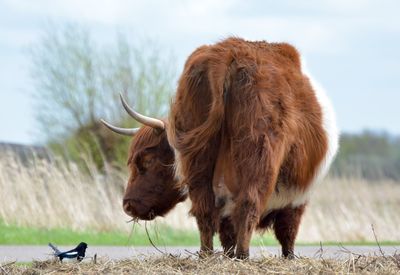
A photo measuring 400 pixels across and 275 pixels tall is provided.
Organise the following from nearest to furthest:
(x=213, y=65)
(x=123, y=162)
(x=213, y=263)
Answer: (x=213, y=263)
(x=213, y=65)
(x=123, y=162)

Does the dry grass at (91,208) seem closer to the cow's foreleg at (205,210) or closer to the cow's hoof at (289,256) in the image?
the cow's hoof at (289,256)

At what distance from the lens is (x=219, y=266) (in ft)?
22.6

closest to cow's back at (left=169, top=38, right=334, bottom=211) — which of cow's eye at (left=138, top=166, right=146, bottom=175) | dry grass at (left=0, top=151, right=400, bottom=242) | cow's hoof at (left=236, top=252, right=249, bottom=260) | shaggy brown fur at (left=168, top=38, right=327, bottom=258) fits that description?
shaggy brown fur at (left=168, top=38, right=327, bottom=258)

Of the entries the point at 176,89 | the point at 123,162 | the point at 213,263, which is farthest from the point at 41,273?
the point at 123,162

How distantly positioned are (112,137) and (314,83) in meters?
16.7

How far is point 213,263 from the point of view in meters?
7.08

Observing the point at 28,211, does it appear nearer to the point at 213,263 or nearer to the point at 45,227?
the point at 45,227

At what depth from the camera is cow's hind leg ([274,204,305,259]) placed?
859cm

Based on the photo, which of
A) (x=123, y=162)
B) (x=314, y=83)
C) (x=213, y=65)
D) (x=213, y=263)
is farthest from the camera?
(x=123, y=162)

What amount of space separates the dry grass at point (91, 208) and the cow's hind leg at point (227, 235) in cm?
1011

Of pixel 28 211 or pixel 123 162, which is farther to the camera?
pixel 123 162

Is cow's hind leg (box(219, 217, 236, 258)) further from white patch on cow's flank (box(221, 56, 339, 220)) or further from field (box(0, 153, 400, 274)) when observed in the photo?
field (box(0, 153, 400, 274))

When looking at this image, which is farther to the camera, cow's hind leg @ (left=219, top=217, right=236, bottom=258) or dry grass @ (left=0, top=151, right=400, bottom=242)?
dry grass @ (left=0, top=151, right=400, bottom=242)

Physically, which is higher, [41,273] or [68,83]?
[41,273]
